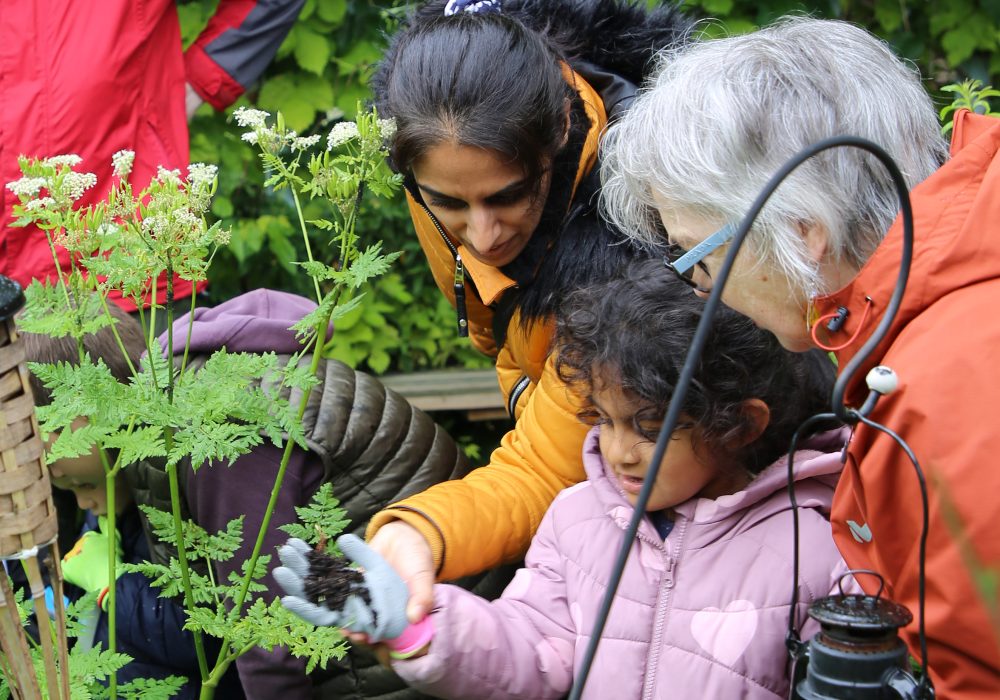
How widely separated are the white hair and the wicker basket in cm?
80

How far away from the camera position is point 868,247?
138 centimetres

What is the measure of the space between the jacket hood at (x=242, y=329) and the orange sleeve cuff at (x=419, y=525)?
57cm

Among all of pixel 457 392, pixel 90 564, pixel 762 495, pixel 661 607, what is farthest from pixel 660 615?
pixel 457 392

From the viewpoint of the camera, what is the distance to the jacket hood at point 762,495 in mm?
1708

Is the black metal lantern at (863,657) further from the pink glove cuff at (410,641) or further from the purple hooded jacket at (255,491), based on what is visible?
the purple hooded jacket at (255,491)

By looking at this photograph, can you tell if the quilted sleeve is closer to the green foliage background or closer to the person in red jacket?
the person in red jacket

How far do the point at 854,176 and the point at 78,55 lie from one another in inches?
92.6

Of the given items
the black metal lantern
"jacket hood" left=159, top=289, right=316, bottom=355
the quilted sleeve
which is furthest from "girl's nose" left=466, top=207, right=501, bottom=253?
the black metal lantern

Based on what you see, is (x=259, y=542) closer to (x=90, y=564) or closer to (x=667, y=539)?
(x=667, y=539)

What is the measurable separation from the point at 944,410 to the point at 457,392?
2948mm

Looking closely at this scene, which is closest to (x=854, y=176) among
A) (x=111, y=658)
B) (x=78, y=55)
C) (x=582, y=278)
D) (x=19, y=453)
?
(x=582, y=278)

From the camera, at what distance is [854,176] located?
1.35 m

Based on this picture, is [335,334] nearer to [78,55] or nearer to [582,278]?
[78,55]

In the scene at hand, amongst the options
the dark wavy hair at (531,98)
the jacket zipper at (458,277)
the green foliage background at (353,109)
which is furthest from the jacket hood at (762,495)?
the green foliage background at (353,109)
